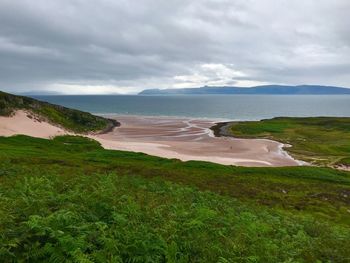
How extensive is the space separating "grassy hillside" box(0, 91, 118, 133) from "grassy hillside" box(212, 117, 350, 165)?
1895 inches

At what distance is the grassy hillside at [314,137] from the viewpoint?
A: 294 feet

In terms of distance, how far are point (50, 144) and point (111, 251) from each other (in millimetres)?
73128

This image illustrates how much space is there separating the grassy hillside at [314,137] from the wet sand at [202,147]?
5.92 m

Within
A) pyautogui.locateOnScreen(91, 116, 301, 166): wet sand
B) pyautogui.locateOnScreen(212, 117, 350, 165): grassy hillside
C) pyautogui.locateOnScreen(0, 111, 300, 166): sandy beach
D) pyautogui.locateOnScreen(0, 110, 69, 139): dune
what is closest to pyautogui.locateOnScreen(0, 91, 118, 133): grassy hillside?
pyautogui.locateOnScreen(0, 110, 69, 139): dune

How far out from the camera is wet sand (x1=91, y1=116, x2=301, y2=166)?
82100 mm

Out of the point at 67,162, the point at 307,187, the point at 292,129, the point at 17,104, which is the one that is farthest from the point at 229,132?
the point at 67,162

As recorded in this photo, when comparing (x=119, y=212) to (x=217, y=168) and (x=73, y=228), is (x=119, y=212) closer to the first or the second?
(x=73, y=228)

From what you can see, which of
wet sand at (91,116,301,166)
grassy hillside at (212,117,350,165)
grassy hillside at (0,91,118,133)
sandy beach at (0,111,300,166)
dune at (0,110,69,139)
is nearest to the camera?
wet sand at (91,116,301,166)

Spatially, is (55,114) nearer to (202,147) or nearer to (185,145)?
(185,145)

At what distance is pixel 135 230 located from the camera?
10633 mm

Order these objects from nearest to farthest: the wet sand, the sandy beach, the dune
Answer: the wet sand, the sandy beach, the dune

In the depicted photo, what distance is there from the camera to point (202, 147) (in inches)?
3866

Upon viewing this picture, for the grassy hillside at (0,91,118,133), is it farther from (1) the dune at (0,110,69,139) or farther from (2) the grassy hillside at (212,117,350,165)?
(2) the grassy hillside at (212,117,350,165)

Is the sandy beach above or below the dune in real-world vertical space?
below
